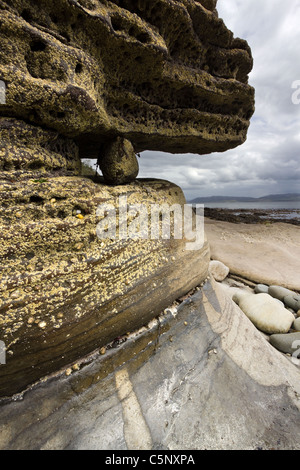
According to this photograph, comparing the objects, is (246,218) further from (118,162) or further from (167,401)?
(167,401)

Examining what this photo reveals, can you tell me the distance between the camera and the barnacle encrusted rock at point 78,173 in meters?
1.68

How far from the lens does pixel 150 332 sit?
84.4 inches

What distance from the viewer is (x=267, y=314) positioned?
347 cm

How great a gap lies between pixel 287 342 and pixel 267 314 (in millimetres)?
446

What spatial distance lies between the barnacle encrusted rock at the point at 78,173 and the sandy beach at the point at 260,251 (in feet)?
9.74

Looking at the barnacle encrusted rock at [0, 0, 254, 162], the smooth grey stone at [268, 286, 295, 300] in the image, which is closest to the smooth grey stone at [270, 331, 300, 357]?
the smooth grey stone at [268, 286, 295, 300]

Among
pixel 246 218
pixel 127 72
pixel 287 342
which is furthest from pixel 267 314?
pixel 246 218

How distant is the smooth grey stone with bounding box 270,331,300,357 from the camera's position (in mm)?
3072

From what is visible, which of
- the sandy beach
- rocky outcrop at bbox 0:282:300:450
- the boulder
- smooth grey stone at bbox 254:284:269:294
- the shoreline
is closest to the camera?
rocky outcrop at bbox 0:282:300:450

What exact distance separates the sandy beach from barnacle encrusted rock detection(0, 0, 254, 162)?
290 centimetres

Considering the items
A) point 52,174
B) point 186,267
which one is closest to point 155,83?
point 52,174

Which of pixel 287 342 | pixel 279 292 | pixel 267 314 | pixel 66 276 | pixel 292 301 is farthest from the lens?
pixel 279 292

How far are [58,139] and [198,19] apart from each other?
2465mm

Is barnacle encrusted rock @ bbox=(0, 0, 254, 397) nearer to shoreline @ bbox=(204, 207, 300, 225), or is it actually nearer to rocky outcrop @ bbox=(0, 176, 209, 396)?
rocky outcrop @ bbox=(0, 176, 209, 396)
